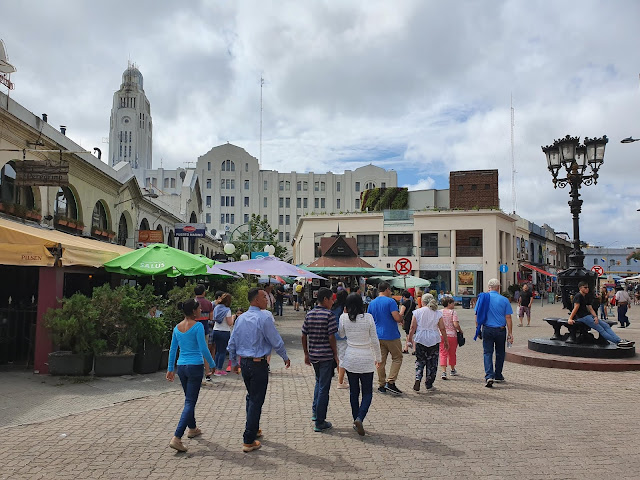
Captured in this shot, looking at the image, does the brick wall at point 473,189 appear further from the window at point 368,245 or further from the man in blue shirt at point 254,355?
the man in blue shirt at point 254,355

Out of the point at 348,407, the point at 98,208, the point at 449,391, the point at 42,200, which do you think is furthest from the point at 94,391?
the point at 98,208

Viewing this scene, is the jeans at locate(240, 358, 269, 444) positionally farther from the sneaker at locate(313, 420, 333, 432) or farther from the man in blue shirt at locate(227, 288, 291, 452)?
the sneaker at locate(313, 420, 333, 432)

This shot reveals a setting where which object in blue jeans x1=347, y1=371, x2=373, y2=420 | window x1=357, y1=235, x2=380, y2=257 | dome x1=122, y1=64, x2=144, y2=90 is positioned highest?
dome x1=122, y1=64, x2=144, y2=90

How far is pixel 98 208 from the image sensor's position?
24250 mm

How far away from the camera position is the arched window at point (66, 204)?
20.2 metres

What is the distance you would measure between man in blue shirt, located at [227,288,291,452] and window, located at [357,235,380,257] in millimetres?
45835

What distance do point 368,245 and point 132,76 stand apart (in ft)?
317

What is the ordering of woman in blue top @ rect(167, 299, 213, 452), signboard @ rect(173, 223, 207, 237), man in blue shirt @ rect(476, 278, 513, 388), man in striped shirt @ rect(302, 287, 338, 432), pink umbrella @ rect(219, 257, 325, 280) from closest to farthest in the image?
woman in blue top @ rect(167, 299, 213, 452) < man in striped shirt @ rect(302, 287, 338, 432) < man in blue shirt @ rect(476, 278, 513, 388) < pink umbrella @ rect(219, 257, 325, 280) < signboard @ rect(173, 223, 207, 237)

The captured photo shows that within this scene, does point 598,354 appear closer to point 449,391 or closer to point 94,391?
point 449,391

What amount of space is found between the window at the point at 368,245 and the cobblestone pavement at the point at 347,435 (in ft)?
138

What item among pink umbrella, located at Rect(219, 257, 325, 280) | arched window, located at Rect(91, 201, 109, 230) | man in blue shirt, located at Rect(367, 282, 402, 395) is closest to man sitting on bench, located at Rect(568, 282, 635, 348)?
man in blue shirt, located at Rect(367, 282, 402, 395)

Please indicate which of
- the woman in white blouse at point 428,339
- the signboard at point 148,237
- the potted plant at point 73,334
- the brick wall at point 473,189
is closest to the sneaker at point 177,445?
the woman in white blouse at point 428,339

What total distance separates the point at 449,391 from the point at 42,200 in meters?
15.5

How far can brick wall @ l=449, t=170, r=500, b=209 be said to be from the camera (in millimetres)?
55438
